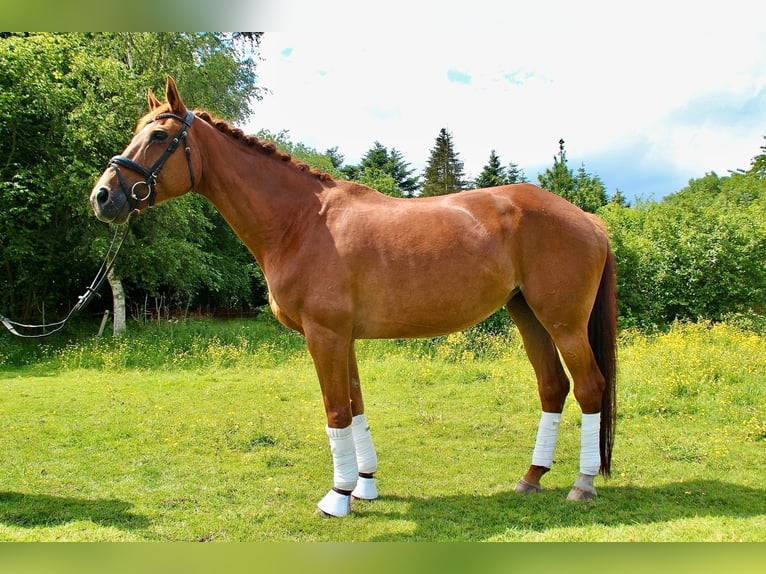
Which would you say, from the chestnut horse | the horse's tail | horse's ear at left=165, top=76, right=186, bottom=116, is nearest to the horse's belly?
the chestnut horse

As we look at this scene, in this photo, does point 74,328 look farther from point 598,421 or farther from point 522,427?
point 598,421

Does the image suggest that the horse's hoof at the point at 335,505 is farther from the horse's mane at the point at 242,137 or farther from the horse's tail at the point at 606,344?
the horse's mane at the point at 242,137

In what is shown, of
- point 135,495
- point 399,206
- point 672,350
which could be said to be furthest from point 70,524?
point 672,350

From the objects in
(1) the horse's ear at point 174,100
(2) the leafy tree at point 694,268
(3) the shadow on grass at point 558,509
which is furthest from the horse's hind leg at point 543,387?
(2) the leafy tree at point 694,268

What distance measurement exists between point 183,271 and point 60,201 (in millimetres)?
3633

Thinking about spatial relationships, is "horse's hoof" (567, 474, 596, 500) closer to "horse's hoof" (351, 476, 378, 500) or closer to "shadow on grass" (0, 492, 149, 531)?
"horse's hoof" (351, 476, 378, 500)

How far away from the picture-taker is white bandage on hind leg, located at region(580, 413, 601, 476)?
12.1ft

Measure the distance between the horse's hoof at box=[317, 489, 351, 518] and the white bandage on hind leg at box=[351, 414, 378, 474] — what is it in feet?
1.22

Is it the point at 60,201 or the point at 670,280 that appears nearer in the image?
the point at 60,201

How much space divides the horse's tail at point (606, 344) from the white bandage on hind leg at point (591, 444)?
0.55ft

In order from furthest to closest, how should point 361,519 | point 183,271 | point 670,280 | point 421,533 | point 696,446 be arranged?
point 183,271 → point 670,280 → point 696,446 → point 361,519 → point 421,533

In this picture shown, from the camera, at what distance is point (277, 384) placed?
26.6 feet

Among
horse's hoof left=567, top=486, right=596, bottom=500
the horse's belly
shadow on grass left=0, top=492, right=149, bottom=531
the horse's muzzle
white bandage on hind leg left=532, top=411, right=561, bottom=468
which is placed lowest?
shadow on grass left=0, top=492, right=149, bottom=531

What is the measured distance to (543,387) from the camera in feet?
13.0
